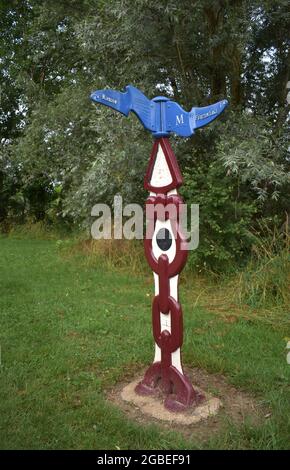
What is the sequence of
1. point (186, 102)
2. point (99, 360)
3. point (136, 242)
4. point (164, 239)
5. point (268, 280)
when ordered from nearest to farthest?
point (164, 239), point (99, 360), point (268, 280), point (186, 102), point (136, 242)

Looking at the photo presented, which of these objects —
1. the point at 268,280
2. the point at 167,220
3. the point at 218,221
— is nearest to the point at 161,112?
A: the point at 167,220

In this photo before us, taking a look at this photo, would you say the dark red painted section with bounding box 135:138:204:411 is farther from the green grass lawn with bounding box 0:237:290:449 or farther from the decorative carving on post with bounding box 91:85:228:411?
the green grass lawn with bounding box 0:237:290:449

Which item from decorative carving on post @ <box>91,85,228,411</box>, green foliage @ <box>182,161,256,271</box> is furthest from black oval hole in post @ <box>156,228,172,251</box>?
green foliage @ <box>182,161,256,271</box>

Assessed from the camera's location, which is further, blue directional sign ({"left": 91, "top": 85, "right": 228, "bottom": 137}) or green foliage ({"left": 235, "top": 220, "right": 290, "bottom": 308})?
green foliage ({"left": 235, "top": 220, "right": 290, "bottom": 308})

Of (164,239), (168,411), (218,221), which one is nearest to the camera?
(168,411)

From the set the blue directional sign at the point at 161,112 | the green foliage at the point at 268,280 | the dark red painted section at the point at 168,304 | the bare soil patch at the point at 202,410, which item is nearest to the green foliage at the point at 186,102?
the green foliage at the point at 268,280

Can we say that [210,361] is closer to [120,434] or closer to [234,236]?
[120,434]

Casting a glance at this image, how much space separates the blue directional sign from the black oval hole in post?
28.5 inches

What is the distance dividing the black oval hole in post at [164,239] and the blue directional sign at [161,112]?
0.72 meters

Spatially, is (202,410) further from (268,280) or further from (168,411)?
(268,280)

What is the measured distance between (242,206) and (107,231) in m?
2.93

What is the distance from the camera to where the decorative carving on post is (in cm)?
341

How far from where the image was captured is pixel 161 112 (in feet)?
11.5

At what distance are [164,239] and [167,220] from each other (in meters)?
0.15
